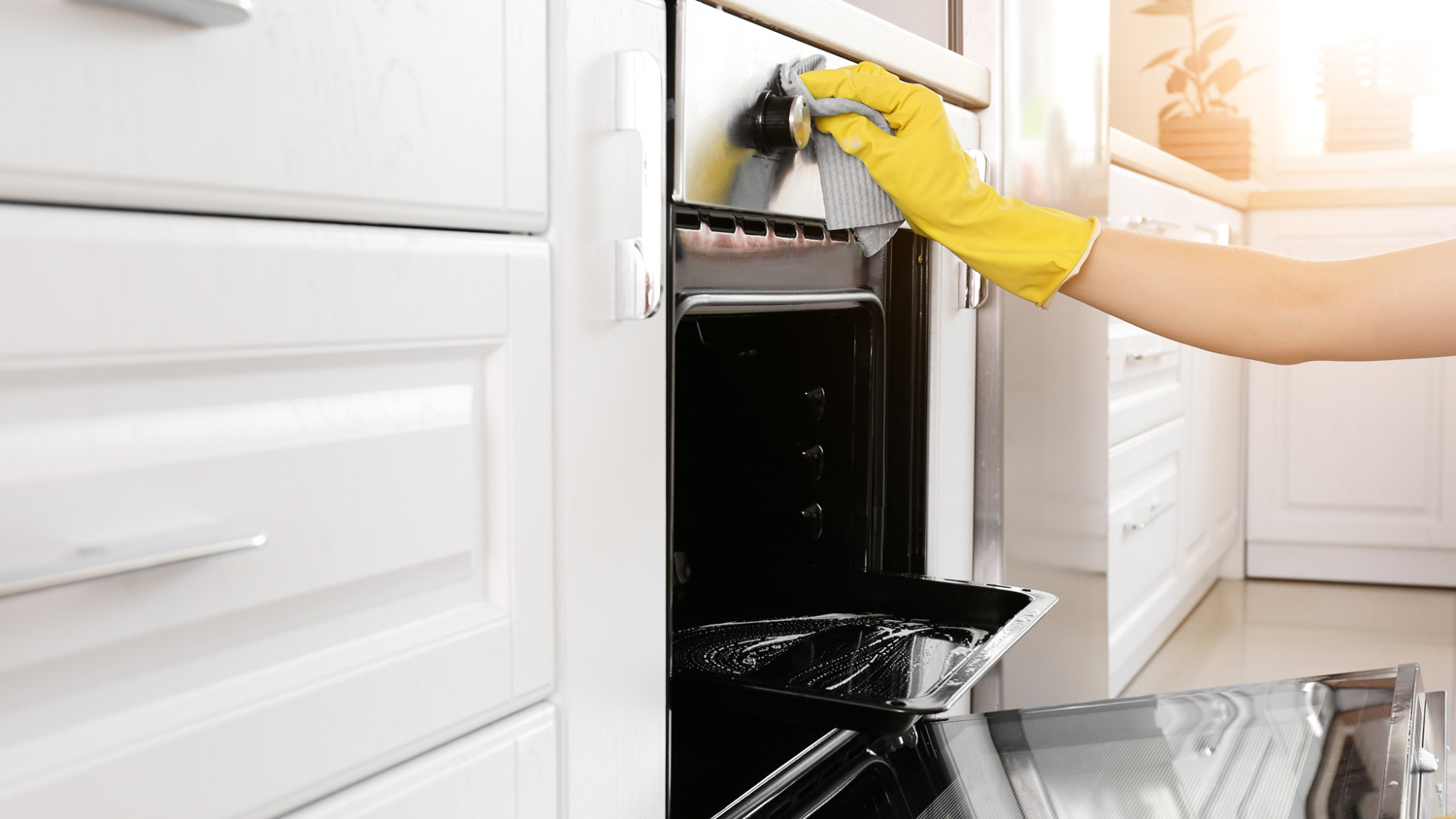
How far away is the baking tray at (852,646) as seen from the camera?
2.45ft

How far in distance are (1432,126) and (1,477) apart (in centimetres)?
423

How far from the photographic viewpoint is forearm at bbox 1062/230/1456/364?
888 millimetres

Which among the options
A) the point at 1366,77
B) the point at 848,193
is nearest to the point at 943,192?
the point at 848,193

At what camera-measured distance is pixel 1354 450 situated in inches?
120

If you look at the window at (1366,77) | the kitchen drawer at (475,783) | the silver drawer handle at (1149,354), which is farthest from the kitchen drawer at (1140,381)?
the window at (1366,77)

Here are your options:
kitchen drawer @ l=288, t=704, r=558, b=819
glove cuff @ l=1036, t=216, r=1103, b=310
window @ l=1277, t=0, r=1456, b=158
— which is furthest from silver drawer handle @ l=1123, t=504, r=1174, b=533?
window @ l=1277, t=0, r=1456, b=158

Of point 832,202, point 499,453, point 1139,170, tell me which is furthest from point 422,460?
point 1139,170

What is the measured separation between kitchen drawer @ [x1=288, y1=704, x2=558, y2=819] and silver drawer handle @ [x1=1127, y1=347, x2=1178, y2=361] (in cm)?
169

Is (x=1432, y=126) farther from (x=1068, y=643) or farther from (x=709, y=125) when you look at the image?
(x=709, y=125)

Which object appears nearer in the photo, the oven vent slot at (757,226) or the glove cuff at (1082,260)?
the oven vent slot at (757,226)

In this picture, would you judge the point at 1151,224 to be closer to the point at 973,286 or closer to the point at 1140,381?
the point at 1140,381

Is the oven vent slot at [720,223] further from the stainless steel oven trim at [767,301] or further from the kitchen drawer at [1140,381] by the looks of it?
the kitchen drawer at [1140,381]

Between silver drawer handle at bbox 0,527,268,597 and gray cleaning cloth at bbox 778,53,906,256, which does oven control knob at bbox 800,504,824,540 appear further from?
silver drawer handle at bbox 0,527,268,597

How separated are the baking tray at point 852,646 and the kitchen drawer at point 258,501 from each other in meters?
0.20
